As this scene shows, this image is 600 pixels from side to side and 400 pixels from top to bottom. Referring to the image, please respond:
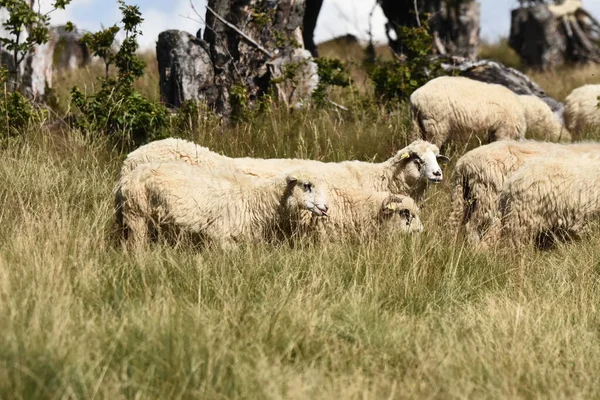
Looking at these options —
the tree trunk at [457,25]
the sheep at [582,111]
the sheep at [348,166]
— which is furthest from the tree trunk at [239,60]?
the tree trunk at [457,25]

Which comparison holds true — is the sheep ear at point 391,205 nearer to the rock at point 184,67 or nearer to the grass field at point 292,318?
the grass field at point 292,318

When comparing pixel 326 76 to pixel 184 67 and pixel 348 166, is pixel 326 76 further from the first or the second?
pixel 348 166

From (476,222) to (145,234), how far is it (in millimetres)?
2579

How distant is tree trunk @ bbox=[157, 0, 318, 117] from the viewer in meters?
10.5

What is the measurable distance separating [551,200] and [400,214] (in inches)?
43.4

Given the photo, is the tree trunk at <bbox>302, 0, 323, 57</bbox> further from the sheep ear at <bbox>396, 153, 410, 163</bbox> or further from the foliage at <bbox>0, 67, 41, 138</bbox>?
the sheep ear at <bbox>396, 153, 410, 163</bbox>

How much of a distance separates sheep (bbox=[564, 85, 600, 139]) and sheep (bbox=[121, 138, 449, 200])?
4075mm

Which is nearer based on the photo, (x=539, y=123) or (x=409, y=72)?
(x=539, y=123)

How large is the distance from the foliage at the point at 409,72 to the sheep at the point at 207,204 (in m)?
5.21

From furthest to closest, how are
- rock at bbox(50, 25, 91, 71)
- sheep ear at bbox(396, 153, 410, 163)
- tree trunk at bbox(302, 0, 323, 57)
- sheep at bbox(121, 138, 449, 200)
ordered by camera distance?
1. rock at bbox(50, 25, 91, 71)
2. tree trunk at bbox(302, 0, 323, 57)
3. sheep ear at bbox(396, 153, 410, 163)
4. sheep at bbox(121, 138, 449, 200)

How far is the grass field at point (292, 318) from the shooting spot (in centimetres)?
376

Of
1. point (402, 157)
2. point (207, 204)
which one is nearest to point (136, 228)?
point (207, 204)

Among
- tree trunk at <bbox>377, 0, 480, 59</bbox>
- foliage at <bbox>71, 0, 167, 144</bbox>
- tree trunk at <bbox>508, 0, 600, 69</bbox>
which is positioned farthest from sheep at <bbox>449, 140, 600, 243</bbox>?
tree trunk at <bbox>508, 0, 600, 69</bbox>

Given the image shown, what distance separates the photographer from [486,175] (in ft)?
22.7
